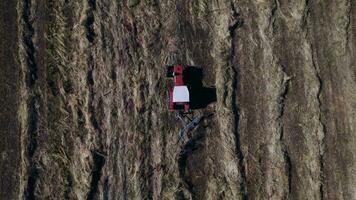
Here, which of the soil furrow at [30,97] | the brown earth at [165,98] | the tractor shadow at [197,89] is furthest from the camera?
the tractor shadow at [197,89]

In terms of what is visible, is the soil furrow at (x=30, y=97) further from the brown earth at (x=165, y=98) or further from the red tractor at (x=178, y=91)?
the red tractor at (x=178, y=91)

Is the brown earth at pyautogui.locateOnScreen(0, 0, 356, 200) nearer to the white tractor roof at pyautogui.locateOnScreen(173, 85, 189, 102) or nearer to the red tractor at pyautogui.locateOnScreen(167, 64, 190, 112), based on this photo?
the red tractor at pyautogui.locateOnScreen(167, 64, 190, 112)

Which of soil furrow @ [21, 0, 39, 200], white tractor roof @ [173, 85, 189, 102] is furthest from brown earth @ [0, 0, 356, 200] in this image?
white tractor roof @ [173, 85, 189, 102]

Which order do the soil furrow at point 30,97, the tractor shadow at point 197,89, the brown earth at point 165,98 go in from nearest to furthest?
the soil furrow at point 30,97 < the brown earth at point 165,98 < the tractor shadow at point 197,89


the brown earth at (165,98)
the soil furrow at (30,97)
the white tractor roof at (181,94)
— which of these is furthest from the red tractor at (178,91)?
the soil furrow at (30,97)

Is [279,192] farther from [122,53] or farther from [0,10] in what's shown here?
[0,10]

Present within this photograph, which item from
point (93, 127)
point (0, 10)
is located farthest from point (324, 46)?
point (0, 10)

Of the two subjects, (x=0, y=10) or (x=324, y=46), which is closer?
(x=0, y=10)
